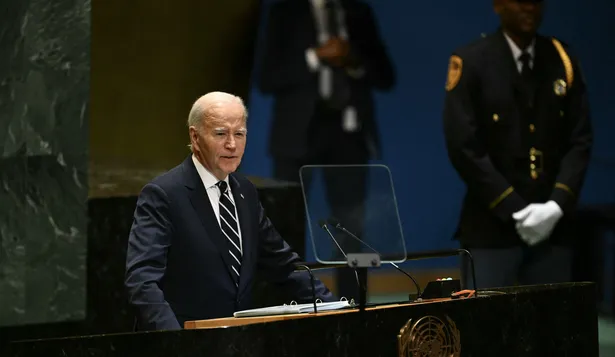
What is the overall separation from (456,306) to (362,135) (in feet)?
9.16

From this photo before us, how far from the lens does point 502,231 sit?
16.7 ft

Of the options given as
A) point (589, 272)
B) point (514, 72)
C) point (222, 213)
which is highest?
point (514, 72)

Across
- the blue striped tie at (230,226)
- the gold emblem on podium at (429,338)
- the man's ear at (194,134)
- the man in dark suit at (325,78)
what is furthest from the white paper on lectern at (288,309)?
the man in dark suit at (325,78)

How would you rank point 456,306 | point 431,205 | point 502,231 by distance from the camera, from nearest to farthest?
1. point 456,306
2. point 502,231
3. point 431,205

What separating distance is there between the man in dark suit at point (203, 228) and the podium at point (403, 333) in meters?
0.54

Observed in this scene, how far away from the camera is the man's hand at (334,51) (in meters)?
6.01

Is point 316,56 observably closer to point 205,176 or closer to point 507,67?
point 507,67

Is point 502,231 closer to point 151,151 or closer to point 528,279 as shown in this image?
point 528,279

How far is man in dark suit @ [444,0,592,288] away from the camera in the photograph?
5066 mm

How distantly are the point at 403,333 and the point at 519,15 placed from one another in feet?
7.63

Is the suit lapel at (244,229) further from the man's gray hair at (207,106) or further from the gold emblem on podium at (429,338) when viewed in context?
the gold emblem on podium at (429,338)

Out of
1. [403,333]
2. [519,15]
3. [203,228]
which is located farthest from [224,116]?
[519,15]

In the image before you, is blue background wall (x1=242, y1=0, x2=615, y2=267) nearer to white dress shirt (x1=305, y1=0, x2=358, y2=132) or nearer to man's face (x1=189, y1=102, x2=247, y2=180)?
white dress shirt (x1=305, y1=0, x2=358, y2=132)

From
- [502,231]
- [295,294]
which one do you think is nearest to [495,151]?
[502,231]
